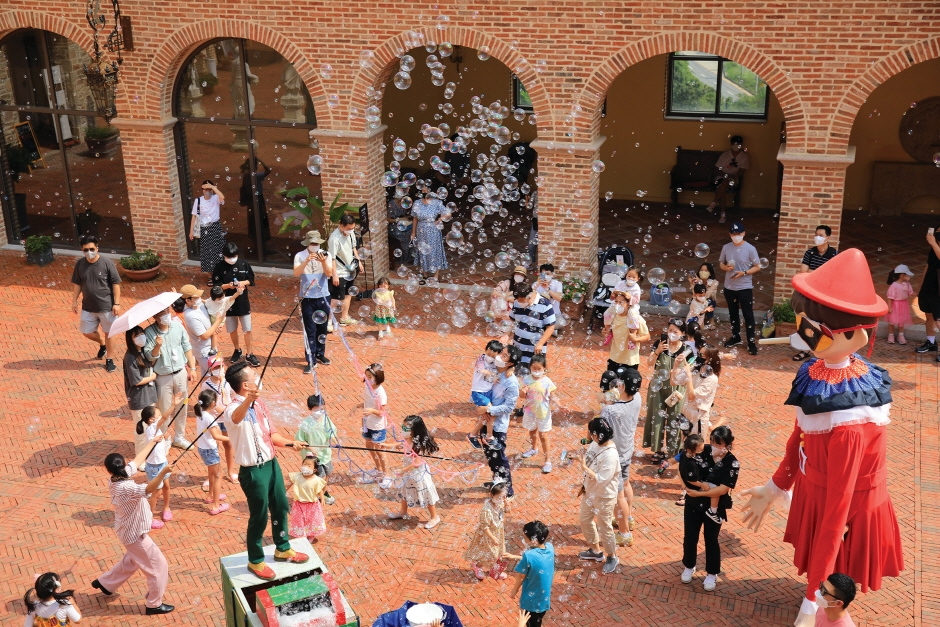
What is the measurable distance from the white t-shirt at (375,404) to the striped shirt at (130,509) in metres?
2.53

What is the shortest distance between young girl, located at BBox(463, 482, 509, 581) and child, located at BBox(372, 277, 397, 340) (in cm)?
547

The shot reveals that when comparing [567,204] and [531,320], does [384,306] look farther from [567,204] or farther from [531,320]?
[567,204]

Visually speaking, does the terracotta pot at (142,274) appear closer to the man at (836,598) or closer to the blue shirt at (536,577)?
the blue shirt at (536,577)

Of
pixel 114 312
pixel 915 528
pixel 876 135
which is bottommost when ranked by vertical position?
pixel 915 528

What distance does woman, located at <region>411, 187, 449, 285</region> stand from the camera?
16.5 metres

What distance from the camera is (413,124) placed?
22.2 m

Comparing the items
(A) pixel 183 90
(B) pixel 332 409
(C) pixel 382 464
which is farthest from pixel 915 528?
(A) pixel 183 90

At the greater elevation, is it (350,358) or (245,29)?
(245,29)

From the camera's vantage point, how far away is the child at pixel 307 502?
33.7 ft

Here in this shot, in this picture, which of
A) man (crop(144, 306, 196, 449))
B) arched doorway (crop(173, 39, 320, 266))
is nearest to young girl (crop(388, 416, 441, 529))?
man (crop(144, 306, 196, 449))

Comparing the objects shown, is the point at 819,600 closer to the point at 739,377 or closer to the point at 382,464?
the point at 382,464

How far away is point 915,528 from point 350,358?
734 cm

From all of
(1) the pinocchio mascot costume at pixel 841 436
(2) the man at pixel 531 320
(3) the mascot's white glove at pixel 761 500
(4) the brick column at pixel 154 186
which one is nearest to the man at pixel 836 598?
(1) the pinocchio mascot costume at pixel 841 436

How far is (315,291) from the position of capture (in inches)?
551
